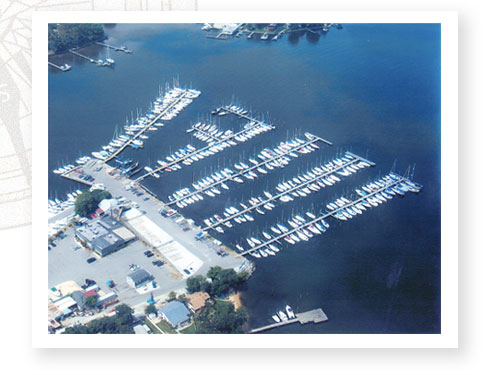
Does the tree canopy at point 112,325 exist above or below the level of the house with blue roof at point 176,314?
above

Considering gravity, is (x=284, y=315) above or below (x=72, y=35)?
below

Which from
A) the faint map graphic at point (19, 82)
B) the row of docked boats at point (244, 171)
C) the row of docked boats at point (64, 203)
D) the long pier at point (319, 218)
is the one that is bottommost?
the long pier at point (319, 218)

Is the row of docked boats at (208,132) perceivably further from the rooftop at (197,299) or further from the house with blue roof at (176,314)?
the house with blue roof at (176,314)

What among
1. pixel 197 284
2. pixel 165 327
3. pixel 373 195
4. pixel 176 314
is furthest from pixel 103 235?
pixel 373 195

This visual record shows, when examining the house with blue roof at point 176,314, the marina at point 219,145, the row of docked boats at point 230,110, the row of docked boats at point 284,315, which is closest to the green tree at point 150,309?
the house with blue roof at point 176,314

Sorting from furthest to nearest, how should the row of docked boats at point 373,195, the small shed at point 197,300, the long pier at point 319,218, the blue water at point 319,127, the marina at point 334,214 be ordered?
the row of docked boats at point 373,195
the marina at point 334,214
the long pier at point 319,218
the blue water at point 319,127
the small shed at point 197,300

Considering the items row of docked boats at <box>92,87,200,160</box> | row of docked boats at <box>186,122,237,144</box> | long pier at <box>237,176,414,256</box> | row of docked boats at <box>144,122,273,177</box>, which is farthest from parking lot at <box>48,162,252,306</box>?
row of docked boats at <box>186,122,237,144</box>

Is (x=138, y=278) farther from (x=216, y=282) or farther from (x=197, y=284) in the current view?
(x=216, y=282)
